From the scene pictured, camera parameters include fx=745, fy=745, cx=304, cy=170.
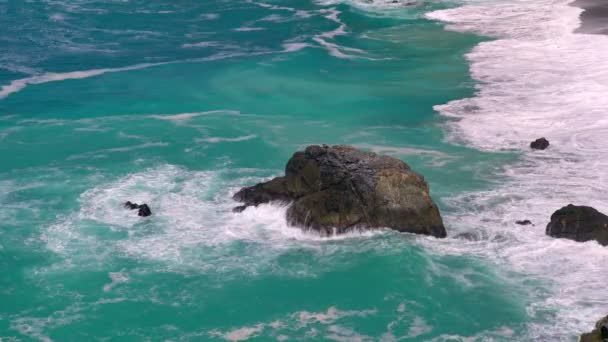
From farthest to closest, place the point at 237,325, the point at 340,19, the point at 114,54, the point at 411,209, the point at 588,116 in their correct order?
the point at 340,19 < the point at 114,54 < the point at 588,116 < the point at 411,209 < the point at 237,325

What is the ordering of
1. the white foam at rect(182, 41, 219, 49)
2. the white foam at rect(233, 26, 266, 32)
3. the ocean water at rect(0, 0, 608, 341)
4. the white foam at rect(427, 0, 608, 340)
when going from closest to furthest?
the ocean water at rect(0, 0, 608, 341) → the white foam at rect(427, 0, 608, 340) → the white foam at rect(182, 41, 219, 49) → the white foam at rect(233, 26, 266, 32)

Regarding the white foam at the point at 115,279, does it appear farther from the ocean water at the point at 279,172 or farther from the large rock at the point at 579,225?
the large rock at the point at 579,225

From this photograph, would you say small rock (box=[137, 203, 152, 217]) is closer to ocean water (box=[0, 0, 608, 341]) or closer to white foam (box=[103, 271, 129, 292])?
ocean water (box=[0, 0, 608, 341])

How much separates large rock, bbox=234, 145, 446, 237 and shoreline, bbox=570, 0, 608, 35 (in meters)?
32.8

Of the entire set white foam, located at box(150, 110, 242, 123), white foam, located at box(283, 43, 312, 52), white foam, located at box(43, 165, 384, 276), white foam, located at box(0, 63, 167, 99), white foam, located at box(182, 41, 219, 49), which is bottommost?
white foam, located at box(43, 165, 384, 276)

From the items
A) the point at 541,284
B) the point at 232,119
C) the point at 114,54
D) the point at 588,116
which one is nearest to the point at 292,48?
the point at 114,54

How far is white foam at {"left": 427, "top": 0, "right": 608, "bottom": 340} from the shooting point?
793 inches

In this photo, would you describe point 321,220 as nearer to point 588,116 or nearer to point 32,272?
point 32,272

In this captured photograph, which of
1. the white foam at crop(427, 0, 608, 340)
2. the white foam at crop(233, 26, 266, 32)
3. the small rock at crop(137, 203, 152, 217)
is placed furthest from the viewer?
the white foam at crop(233, 26, 266, 32)

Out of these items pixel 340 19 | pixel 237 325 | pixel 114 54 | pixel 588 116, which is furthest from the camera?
pixel 340 19

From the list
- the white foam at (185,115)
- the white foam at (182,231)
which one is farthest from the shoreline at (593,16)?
the white foam at (182,231)

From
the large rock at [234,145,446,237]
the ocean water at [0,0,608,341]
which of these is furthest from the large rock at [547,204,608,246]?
the large rock at [234,145,446,237]

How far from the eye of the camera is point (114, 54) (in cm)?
5244

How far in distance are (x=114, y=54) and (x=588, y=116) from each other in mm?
32737
